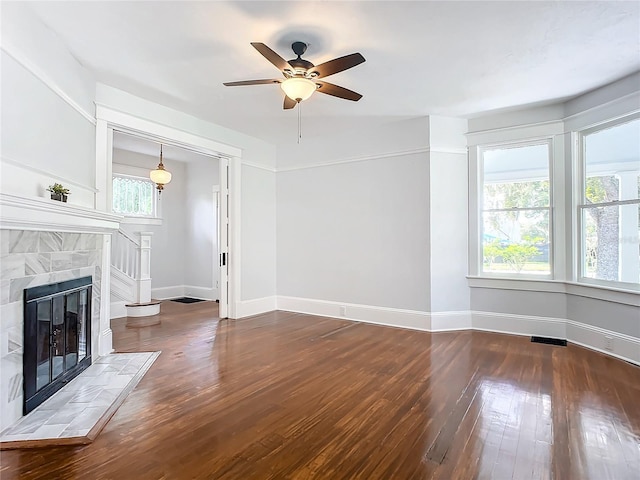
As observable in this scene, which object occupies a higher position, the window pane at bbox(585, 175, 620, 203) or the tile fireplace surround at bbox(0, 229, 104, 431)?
the window pane at bbox(585, 175, 620, 203)

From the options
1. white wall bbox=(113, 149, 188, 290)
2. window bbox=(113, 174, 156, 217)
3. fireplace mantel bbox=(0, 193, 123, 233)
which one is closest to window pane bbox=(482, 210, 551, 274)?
fireplace mantel bbox=(0, 193, 123, 233)

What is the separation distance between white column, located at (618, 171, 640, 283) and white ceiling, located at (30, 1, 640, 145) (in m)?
1.11

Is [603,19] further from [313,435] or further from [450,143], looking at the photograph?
[313,435]

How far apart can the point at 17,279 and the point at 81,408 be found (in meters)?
1.04

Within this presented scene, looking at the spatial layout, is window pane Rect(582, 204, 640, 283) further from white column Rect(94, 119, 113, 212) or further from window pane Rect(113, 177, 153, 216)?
window pane Rect(113, 177, 153, 216)

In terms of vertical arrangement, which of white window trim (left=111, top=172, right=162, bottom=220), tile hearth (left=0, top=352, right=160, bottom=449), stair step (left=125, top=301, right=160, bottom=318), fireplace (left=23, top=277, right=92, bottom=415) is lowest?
tile hearth (left=0, top=352, right=160, bottom=449)

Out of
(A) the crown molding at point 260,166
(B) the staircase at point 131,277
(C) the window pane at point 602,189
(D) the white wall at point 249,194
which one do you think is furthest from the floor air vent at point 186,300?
(C) the window pane at point 602,189

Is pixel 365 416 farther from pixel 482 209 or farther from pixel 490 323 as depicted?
pixel 482 209

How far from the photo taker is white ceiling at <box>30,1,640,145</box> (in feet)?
8.57

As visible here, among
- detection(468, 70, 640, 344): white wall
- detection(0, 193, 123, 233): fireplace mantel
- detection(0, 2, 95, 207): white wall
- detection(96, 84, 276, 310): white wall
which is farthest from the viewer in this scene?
detection(96, 84, 276, 310): white wall

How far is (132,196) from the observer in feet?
23.8

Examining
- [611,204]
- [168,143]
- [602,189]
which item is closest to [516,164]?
[602,189]

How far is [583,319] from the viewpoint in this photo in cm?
419

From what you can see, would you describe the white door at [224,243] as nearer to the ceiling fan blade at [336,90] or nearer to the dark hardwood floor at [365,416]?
the dark hardwood floor at [365,416]
